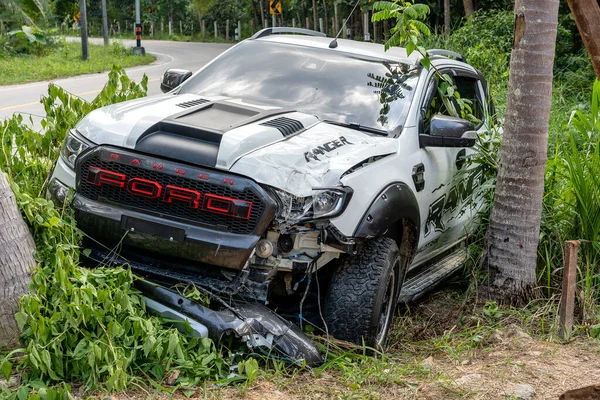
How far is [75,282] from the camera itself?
426 cm

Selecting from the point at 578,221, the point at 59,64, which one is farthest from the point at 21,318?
the point at 59,64

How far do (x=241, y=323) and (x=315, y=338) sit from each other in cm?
60

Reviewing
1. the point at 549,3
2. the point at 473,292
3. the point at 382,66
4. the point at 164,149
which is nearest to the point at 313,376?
the point at 164,149

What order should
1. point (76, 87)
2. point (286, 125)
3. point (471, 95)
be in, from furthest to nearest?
point (76, 87) < point (471, 95) < point (286, 125)

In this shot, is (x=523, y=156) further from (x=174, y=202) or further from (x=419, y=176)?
(x=174, y=202)

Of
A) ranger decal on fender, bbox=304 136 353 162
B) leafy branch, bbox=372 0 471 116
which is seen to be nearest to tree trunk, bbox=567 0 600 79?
leafy branch, bbox=372 0 471 116

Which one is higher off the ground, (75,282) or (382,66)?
(382,66)

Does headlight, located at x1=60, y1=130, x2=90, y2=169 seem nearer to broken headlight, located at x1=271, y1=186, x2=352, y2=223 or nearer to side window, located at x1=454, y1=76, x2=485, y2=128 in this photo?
broken headlight, located at x1=271, y1=186, x2=352, y2=223

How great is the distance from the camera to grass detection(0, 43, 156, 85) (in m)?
21.9

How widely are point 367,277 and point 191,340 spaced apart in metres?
1.13

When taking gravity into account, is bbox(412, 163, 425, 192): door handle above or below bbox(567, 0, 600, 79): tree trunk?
below

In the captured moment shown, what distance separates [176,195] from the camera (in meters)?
4.57

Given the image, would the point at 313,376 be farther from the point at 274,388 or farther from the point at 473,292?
the point at 473,292

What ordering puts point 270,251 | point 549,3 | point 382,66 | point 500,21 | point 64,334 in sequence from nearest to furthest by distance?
point 64,334
point 270,251
point 549,3
point 382,66
point 500,21
